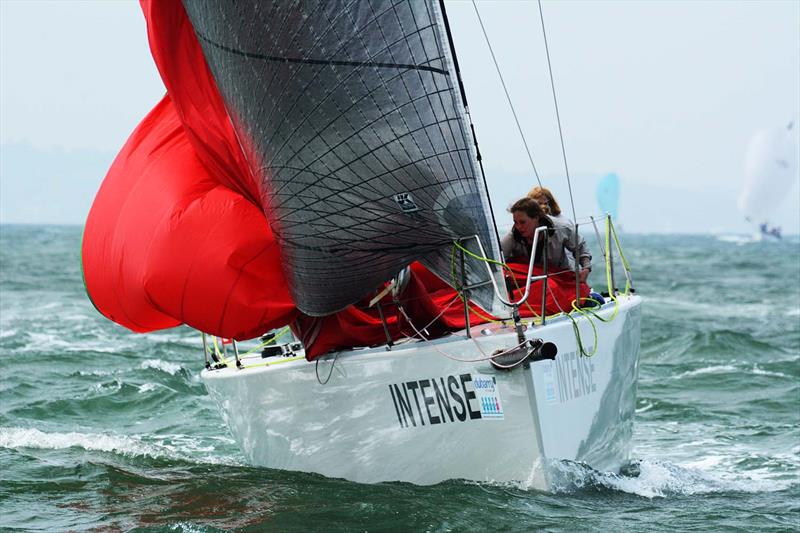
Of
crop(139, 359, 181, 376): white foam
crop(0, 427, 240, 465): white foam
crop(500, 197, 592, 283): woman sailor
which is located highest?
crop(500, 197, 592, 283): woman sailor

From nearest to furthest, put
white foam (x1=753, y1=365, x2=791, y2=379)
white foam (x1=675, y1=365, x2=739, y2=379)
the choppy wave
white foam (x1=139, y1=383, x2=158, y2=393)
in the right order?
1. the choppy wave
2. white foam (x1=139, y1=383, x2=158, y2=393)
3. white foam (x1=753, y1=365, x2=791, y2=379)
4. white foam (x1=675, y1=365, x2=739, y2=379)

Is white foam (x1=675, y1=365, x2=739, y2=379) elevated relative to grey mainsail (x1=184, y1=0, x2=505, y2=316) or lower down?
lower down

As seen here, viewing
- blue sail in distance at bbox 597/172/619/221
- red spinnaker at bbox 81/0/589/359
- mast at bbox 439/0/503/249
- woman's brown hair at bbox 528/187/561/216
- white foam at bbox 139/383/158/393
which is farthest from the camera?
blue sail in distance at bbox 597/172/619/221

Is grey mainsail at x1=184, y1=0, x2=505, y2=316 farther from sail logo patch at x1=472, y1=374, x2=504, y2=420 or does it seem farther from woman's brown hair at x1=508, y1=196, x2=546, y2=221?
woman's brown hair at x1=508, y1=196, x2=546, y2=221

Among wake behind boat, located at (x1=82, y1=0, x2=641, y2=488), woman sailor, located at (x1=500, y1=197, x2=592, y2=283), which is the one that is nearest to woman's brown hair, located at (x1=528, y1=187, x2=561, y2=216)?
woman sailor, located at (x1=500, y1=197, x2=592, y2=283)

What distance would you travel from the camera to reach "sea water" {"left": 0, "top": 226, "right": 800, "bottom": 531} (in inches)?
182

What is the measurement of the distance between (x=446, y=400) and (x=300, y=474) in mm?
1027

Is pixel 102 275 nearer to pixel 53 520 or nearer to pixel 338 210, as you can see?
pixel 53 520

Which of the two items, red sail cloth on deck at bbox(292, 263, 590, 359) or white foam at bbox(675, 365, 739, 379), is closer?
red sail cloth on deck at bbox(292, 263, 590, 359)

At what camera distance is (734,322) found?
602 inches

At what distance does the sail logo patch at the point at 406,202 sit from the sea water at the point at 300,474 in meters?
1.17

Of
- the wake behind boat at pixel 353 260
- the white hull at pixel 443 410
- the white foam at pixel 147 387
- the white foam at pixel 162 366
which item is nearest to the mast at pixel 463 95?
the wake behind boat at pixel 353 260

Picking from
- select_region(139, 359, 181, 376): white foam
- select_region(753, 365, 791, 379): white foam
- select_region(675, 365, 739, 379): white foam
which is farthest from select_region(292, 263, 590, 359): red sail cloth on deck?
select_region(753, 365, 791, 379): white foam

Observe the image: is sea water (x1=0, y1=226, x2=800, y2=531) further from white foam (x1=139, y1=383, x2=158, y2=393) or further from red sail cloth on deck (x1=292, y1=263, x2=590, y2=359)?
red sail cloth on deck (x1=292, y1=263, x2=590, y2=359)
